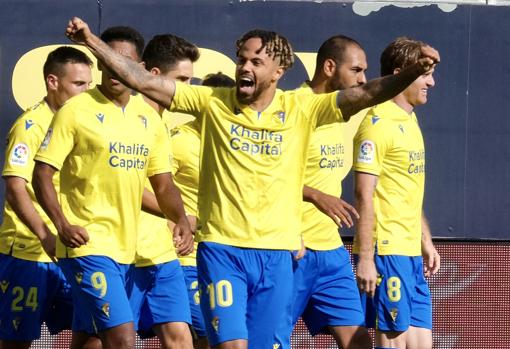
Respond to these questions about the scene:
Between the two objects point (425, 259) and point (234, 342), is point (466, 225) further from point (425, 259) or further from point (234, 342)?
point (234, 342)

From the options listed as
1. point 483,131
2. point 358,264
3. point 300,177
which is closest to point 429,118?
point 483,131

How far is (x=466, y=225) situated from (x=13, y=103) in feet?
12.5

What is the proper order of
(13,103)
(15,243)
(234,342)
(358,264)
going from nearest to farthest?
(234,342) → (358,264) → (15,243) → (13,103)

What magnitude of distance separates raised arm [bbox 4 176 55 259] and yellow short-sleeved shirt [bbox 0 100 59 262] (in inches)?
2.6

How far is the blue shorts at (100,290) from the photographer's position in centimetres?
694

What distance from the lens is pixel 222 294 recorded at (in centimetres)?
654

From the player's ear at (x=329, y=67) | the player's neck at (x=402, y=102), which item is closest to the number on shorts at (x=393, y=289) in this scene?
the player's neck at (x=402, y=102)

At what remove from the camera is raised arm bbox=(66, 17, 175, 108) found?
606cm

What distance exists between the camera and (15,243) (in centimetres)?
816

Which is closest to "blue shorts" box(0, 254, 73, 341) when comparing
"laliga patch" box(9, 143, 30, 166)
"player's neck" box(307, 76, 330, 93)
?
"laliga patch" box(9, 143, 30, 166)

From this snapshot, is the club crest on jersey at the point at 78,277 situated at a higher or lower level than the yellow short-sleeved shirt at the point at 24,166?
lower

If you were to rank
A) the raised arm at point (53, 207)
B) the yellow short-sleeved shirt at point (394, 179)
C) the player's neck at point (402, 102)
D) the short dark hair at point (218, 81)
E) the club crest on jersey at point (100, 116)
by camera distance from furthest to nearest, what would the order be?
the short dark hair at point (218, 81)
the player's neck at point (402, 102)
the yellow short-sleeved shirt at point (394, 179)
the club crest on jersey at point (100, 116)
the raised arm at point (53, 207)

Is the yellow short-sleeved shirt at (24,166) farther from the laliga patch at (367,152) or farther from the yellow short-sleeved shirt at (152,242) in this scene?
the laliga patch at (367,152)

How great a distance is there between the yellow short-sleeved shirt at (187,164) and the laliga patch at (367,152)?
3.96 ft
